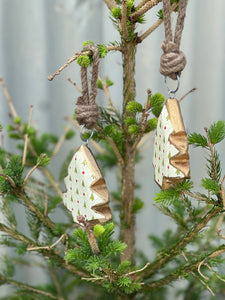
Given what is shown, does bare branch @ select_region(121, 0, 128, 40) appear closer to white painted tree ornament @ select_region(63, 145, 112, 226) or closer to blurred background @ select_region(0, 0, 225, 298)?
white painted tree ornament @ select_region(63, 145, 112, 226)

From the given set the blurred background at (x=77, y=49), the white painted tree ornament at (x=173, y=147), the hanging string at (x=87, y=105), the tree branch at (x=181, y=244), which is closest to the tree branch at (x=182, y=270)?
the tree branch at (x=181, y=244)

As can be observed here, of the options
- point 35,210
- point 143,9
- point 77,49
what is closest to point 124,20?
point 143,9

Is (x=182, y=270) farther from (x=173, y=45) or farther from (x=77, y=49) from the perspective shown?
(x=77, y=49)

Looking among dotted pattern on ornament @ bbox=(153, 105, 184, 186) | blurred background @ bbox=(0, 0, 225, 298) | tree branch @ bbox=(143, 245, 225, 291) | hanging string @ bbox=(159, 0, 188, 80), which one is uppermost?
blurred background @ bbox=(0, 0, 225, 298)

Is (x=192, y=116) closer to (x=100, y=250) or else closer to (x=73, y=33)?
(x=73, y=33)

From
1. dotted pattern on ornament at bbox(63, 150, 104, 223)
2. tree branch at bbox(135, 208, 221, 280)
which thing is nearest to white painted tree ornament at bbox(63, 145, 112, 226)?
dotted pattern on ornament at bbox(63, 150, 104, 223)

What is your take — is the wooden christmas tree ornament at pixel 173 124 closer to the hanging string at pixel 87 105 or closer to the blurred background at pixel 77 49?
the hanging string at pixel 87 105

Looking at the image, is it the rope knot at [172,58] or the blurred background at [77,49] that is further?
the blurred background at [77,49]
